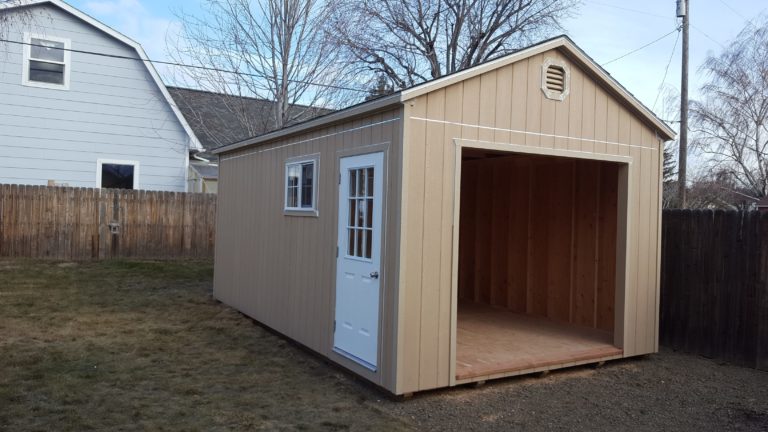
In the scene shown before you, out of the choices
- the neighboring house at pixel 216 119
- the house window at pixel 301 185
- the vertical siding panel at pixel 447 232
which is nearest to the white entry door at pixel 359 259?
the vertical siding panel at pixel 447 232

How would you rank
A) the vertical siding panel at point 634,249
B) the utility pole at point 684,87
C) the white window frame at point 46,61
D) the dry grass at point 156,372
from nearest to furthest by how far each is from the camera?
1. the dry grass at point 156,372
2. the vertical siding panel at point 634,249
3. the utility pole at point 684,87
4. the white window frame at point 46,61

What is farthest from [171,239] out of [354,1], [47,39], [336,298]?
[336,298]

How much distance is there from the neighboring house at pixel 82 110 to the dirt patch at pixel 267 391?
6780 millimetres

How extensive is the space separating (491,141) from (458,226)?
86 cm

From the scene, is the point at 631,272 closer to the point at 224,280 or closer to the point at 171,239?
the point at 224,280

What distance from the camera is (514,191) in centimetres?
918

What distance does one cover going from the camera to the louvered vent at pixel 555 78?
6.23 metres

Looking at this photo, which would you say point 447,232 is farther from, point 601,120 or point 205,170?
point 205,170

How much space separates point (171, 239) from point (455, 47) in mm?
9704

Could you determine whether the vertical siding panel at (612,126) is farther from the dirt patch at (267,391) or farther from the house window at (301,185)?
the house window at (301,185)

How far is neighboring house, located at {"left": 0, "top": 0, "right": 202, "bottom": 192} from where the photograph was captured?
44.9 feet

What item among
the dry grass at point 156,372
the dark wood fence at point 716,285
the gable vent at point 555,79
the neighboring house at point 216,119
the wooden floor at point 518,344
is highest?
the neighboring house at point 216,119

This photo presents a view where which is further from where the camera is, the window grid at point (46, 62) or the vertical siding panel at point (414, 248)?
the window grid at point (46, 62)

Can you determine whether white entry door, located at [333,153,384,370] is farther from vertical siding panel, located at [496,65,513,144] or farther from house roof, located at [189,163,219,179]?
house roof, located at [189,163,219,179]
